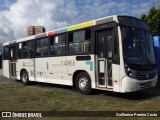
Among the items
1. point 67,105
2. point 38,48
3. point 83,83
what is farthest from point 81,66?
point 38,48

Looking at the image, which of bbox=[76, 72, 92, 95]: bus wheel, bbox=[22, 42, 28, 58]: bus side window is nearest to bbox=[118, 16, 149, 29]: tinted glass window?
bbox=[76, 72, 92, 95]: bus wheel

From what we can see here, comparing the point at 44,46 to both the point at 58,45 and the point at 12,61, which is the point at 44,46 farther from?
the point at 12,61

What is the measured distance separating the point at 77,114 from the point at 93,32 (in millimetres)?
4185

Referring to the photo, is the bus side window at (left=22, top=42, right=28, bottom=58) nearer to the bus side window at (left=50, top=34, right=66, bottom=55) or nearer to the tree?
the bus side window at (left=50, top=34, right=66, bottom=55)

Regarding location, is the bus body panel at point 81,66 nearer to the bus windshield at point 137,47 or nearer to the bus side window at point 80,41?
the bus side window at point 80,41

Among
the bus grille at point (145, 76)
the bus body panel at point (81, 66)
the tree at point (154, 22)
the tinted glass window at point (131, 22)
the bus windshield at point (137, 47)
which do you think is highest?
the tree at point (154, 22)

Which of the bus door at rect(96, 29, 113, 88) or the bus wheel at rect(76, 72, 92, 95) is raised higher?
the bus door at rect(96, 29, 113, 88)

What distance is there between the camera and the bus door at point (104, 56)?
977 cm

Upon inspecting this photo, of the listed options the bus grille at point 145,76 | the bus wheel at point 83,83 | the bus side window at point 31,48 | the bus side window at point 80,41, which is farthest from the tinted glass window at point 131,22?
the bus side window at point 31,48

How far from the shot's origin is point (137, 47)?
9711mm

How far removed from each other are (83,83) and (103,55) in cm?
170

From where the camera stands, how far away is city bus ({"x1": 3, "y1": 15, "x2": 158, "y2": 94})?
9.34 metres

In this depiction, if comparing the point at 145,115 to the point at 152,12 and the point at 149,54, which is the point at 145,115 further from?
the point at 152,12

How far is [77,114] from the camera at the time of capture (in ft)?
23.7
